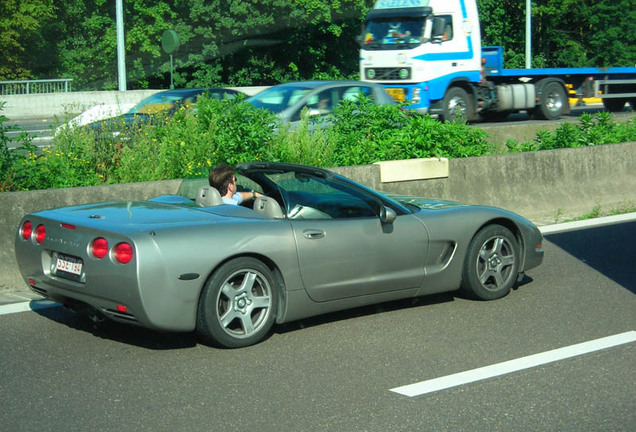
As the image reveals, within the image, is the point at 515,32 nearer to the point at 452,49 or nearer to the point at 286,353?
the point at 452,49

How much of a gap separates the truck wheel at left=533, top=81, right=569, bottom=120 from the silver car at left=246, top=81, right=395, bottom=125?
11.5 metres

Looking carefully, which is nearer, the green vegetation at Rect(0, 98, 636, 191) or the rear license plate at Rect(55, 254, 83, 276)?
the rear license plate at Rect(55, 254, 83, 276)

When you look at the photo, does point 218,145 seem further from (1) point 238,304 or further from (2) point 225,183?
(1) point 238,304

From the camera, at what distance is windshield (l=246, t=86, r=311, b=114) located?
52.9ft

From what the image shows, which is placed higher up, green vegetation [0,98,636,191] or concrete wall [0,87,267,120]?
concrete wall [0,87,267,120]

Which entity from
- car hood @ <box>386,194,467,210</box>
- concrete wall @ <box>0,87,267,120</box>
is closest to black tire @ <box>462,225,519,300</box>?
car hood @ <box>386,194,467,210</box>

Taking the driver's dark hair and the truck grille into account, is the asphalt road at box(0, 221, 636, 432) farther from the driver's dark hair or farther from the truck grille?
the truck grille

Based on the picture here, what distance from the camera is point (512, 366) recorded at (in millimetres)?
5867

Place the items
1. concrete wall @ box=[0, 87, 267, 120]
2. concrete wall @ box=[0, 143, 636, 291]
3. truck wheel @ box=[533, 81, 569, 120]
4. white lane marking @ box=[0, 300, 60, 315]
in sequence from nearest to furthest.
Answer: white lane marking @ box=[0, 300, 60, 315] < concrete wall @ box=[0, 143, 636, 291] < truck wheel @ box=[533, 81, 569, 120] < concrete wall @ box=[0, 87, 267, 120]

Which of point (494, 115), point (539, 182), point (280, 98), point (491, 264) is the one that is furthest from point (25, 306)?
point (494, 115)

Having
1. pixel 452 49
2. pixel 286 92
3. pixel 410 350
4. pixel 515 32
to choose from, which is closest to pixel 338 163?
pixel 286 92

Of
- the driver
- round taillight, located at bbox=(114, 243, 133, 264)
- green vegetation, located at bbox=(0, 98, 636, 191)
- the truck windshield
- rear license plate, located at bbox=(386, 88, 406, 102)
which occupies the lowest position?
round taillight, located at bbox=(114, 243, 133, 264)

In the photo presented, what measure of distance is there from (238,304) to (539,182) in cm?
712

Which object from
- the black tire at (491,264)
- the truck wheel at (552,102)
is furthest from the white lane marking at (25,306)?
the truck wheel at (552,102)
